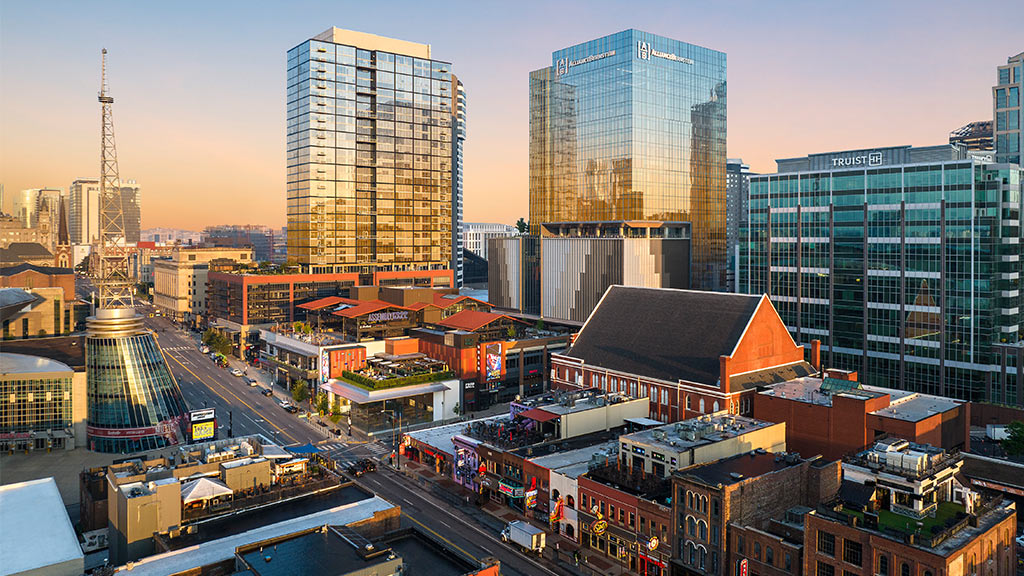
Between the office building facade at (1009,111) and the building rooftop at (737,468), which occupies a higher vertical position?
the office building facade at (1009,111)

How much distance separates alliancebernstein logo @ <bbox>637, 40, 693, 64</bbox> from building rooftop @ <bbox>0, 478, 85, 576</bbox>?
136 metres

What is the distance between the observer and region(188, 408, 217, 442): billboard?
8750 centimetres

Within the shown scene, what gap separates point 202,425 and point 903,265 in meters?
101

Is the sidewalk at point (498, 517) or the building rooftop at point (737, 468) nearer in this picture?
the building rooftop at point (737, 468)

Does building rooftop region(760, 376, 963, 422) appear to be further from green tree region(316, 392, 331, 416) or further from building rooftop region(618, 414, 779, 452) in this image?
green tree region(316, 392, 331, 416)

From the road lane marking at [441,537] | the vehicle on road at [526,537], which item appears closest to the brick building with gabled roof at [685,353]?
the vehicle on road at [526,537]

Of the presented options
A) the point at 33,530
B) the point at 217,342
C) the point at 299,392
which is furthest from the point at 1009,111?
the point at 217,342

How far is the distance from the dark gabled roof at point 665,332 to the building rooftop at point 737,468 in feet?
75.8

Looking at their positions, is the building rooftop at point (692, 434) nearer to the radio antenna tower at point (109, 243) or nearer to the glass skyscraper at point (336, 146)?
the radio antenna tower at point (109, 243)

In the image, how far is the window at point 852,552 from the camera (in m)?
48.2

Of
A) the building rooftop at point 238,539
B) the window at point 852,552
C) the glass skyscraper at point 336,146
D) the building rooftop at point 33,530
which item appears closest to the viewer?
the building rooftop at point 238,539

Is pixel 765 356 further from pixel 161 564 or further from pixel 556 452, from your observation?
pixel 161 564

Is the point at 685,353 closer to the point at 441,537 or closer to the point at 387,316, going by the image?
the point at 441,537

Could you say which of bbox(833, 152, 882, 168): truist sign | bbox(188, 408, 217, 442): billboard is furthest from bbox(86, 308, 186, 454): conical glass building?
bbox(833, 152, 882, 168): truist sign
